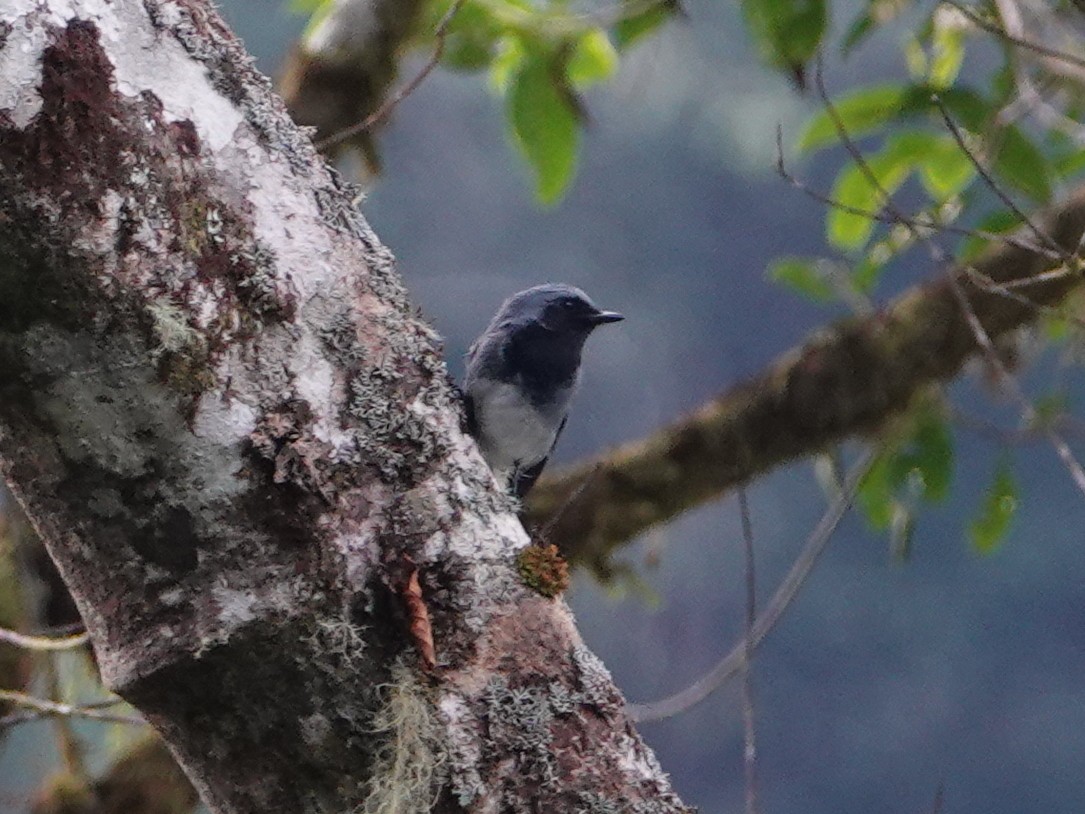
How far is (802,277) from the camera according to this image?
116 inches

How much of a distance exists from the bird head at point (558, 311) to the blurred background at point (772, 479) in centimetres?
112

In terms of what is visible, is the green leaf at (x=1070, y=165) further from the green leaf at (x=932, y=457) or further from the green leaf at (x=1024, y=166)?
the green leaf at (x=932, y=457)

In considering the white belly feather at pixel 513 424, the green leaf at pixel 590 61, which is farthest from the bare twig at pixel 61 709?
the green leaf at pixel 590 61

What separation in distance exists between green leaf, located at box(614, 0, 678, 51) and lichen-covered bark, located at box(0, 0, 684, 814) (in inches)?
43.5

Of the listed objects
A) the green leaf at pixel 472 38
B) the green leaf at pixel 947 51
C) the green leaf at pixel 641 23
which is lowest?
the green leaf at pixel 947 51

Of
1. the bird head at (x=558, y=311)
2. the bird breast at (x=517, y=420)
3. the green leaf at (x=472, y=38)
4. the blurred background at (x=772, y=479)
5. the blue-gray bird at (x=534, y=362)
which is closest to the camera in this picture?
the green leaf at (x=472, y=38)

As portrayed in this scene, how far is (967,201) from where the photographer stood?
2670 millimetres

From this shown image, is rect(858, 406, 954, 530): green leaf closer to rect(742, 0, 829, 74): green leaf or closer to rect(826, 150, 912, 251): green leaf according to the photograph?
rect(826, 150, 912, 251): green leaf

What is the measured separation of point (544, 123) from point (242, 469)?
1361mm

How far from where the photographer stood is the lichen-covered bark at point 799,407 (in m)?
3.40

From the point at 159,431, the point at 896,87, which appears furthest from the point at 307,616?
the point at 896,87

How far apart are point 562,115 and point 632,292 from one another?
3.30 m

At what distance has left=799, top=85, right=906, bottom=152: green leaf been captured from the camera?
228 cm

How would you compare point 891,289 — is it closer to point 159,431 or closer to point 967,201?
point 967,201
